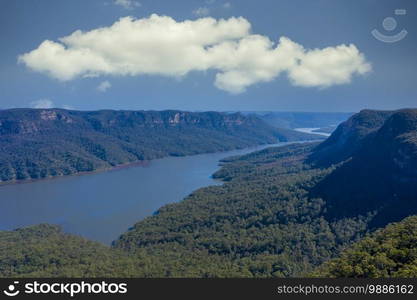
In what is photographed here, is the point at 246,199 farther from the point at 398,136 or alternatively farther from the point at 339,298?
the point at 339,298

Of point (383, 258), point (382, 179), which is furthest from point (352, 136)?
point (383, 258)

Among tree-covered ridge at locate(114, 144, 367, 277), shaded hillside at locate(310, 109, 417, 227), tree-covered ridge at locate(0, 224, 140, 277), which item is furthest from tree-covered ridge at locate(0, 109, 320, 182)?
shaded hillside at locate(310, 109, 417, 227)

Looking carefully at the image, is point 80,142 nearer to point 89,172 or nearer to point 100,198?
point 89,172

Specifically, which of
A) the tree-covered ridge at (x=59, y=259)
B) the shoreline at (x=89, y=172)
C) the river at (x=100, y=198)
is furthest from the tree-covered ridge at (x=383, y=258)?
the shoreline at (x=89, y=172)

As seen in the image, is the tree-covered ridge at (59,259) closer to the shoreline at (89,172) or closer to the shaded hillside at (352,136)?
the shaded hillside at (352,136)

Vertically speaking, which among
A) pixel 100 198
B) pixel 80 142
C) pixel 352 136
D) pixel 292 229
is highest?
pixel 352 136

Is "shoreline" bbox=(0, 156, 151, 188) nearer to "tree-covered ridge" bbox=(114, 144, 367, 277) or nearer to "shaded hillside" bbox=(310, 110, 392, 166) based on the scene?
"tree-covered ridge" bbox=(114, 144, 367, 277)
